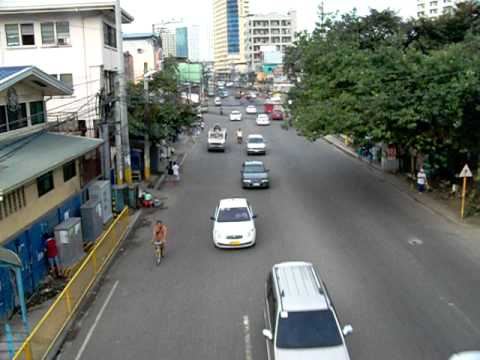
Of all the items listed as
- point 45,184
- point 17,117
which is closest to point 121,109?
point 17,117

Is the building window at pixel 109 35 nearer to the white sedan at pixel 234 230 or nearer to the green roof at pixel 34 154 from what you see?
the green roof at pixel 34 154

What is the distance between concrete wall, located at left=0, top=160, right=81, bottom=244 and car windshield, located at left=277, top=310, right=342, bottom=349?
7971 mm

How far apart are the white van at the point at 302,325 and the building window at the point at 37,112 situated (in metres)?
13.4

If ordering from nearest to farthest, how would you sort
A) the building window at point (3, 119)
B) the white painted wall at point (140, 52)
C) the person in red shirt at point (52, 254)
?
1. the person in red shirt at point (52, 254)
2. the building window at point (3, 119)
3. the white painted wall at point (140, 52)

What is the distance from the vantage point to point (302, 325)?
10672 mm

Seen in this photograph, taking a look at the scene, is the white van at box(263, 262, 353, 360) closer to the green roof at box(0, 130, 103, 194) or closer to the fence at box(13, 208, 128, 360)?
the fence at box(13, 208, 128, 360)

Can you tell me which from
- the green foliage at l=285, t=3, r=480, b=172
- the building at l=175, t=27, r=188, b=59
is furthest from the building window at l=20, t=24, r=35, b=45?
the building at l=175, t=27, r=188, b=59

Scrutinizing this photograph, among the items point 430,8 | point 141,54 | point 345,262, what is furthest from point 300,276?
point 430,8

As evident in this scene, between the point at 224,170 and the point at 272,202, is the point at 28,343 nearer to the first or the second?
the point at 272,202

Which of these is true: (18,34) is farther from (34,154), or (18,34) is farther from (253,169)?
(253,169)

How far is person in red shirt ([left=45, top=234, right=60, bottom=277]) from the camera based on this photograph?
16.8 m

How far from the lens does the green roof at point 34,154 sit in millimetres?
14454

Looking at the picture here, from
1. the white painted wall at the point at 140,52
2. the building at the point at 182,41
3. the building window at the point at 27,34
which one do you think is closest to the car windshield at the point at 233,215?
the building window at the point at 27,34

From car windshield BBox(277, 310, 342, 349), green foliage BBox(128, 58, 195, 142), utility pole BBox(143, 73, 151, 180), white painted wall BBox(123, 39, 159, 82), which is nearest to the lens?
car windshield BBox(277, 310, 342, 349)
